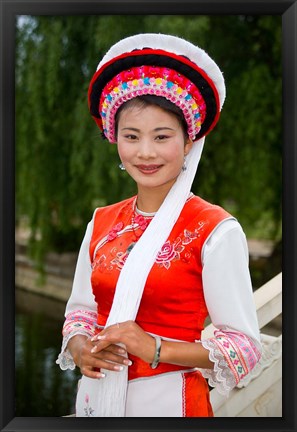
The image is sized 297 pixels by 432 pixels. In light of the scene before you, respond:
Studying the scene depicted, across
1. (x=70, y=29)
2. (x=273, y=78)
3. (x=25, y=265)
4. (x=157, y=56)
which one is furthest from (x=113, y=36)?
(x=25, y=265)

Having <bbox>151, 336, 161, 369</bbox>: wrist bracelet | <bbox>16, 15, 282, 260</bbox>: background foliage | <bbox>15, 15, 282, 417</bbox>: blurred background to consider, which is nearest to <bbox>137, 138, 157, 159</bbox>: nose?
<bbox>151, 336, 161, 369</bbox>: wrist bracelet

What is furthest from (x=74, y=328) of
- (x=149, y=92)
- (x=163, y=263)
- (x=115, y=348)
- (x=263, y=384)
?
(x=263, y=384)

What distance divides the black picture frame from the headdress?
0.68 feet

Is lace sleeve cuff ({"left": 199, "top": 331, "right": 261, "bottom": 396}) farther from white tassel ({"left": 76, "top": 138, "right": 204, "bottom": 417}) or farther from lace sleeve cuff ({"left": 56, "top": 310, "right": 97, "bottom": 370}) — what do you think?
lace sleeve cuff ({"left": 56, "top": 310, "right": 97, "bottom": 370})

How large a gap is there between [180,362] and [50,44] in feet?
8.90

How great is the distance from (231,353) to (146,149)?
0.42 meters

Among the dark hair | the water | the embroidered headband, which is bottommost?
the water

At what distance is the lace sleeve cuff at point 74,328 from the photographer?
1.24 meters

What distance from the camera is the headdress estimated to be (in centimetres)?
108

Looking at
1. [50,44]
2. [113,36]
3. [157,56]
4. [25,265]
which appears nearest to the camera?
[157,56]

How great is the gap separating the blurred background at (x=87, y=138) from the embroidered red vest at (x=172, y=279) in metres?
2.13

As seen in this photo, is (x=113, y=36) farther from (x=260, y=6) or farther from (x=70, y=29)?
(x=260, y=6)

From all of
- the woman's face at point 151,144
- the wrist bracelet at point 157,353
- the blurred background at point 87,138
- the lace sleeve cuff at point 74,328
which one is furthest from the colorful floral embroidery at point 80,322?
the blurred background at point 87,138
